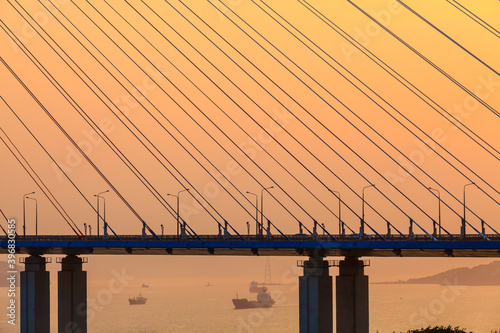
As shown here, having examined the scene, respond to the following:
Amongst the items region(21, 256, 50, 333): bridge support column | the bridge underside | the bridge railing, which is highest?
the bridge railing

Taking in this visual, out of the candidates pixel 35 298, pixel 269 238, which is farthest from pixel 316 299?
pixel 35 298

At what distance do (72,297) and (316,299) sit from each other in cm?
2931

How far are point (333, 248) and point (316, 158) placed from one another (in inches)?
474

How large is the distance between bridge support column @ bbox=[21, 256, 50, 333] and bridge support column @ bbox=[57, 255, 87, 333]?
62.5 inches

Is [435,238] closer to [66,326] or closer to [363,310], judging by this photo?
[363,310]

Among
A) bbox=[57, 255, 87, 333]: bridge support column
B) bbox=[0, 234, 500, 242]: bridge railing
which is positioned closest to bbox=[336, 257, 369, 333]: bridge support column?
bbox=[0, 234, 500, 242]: bridge railing

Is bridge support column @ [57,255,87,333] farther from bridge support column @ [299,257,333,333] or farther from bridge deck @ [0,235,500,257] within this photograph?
bridge support column @ [299,257,333,333]

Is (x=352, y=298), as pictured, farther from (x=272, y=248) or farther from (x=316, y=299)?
(x=272, y=248)

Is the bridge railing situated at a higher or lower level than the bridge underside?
higher

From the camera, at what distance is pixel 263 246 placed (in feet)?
295

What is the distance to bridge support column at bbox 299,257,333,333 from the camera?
285ft

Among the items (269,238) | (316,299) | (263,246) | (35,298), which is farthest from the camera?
(35,298)

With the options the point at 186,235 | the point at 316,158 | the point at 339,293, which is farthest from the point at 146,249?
the point at 316,158

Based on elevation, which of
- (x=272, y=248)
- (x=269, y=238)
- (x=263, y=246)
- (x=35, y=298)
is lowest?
(x=35, y=298)
